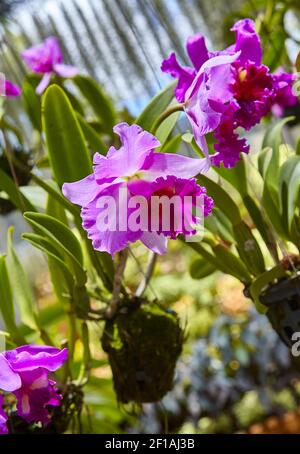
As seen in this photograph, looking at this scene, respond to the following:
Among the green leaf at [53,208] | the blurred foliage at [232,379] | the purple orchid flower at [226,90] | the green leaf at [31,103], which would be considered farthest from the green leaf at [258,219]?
the blurred foliage at [232,379]

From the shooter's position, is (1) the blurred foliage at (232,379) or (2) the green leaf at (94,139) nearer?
(2) the green leaf at (94,139)

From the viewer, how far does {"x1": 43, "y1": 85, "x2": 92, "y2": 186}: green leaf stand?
2.35 feet

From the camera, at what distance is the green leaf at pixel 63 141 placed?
718 millimetres

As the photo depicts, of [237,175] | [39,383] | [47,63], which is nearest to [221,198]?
[237,175]

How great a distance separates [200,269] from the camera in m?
0.92

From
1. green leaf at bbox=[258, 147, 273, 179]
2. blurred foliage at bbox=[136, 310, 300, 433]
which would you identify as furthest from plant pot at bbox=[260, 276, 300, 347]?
blurred foliage at bbox=[136, 310, 300, 433]

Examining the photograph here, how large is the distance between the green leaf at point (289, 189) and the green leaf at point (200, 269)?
0.67 ft

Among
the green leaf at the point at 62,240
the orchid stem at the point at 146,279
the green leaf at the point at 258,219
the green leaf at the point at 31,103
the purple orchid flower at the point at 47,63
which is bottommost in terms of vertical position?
the orchid stem at the point at 146,279

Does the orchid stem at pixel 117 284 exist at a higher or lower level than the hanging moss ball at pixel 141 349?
higher

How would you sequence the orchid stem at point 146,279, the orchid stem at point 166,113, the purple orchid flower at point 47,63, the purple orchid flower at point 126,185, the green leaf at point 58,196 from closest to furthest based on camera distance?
1. the purple orchid flower at point 126,185
2. the orchid stem at point 166,113
3. the green leaf at point 58,196
4. the orchid stem at point 146,279
5. the purple orchid flower at point 47,63

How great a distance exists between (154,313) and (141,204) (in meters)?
0.29

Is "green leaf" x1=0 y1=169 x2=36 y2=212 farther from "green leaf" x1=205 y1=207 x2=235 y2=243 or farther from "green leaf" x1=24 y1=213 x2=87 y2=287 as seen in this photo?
"green leaf" x1=205 y1=207 x2=235 y2=243

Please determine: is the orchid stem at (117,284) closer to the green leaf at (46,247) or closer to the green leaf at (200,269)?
the green leaf at (46,247)

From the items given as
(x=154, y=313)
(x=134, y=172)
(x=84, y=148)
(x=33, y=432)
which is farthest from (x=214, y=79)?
(x=33, y=432)
